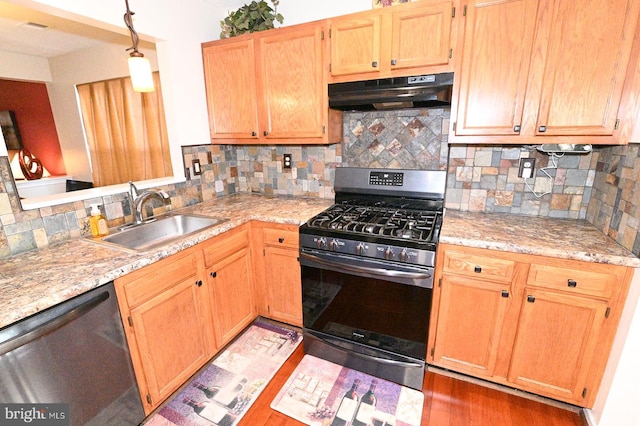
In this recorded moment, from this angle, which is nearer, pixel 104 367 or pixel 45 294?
pixel 45 294

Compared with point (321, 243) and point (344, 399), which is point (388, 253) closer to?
point (321, 243)

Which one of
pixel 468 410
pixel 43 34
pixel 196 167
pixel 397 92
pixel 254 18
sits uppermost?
pixel 43 34

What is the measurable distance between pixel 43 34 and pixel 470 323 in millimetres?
4517

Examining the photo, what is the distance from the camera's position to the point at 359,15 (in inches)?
70.7

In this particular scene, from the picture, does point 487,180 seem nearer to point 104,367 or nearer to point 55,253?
point 104,367

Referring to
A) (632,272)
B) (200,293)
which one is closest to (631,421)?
(632,272)

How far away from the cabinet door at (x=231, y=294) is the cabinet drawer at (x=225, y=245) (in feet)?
0.12

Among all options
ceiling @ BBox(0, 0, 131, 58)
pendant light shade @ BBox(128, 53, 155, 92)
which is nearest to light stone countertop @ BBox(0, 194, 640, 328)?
pendant light shade @ BBox(128, 53, 155, 92)

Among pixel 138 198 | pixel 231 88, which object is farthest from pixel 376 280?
pixel 231 88

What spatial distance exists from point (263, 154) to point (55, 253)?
5.44ft

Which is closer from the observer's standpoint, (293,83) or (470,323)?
(470,323)

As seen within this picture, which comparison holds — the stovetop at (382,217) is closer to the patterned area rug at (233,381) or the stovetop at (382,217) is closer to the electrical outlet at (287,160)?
the electrical outlet at (287,160)

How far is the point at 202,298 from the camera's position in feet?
5.84

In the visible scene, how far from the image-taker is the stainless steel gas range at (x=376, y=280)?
5.27ft
